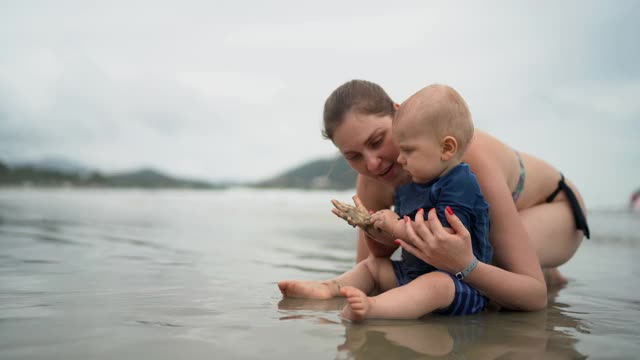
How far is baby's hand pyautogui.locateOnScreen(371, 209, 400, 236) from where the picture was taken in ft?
7.25

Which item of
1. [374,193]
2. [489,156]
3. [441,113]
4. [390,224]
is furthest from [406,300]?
[374,193]

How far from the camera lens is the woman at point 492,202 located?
6.98 ft

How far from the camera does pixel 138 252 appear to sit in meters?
4.06

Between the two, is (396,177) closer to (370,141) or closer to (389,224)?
(370,141)

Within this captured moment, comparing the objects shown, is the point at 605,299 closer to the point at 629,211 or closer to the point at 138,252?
the point at 138,252

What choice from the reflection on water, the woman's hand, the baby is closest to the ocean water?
the reflection on water

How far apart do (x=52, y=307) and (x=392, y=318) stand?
132 cm

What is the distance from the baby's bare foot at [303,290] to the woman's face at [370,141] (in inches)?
23.8

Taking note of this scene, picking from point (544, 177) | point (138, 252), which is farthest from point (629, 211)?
point (138, 252)

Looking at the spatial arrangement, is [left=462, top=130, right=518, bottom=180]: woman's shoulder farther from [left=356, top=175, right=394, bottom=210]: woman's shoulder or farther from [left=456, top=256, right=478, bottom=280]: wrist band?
[left=356, top=175, right=394, bottom=210]: woman's shoulder

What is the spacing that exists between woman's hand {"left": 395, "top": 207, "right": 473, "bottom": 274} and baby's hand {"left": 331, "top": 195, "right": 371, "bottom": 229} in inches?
8.0

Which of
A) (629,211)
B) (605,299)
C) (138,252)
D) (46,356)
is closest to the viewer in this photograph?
(46,356)

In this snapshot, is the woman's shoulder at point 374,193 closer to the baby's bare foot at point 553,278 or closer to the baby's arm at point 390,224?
the baby's arm at point 390,224

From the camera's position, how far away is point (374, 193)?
10.0 ft
